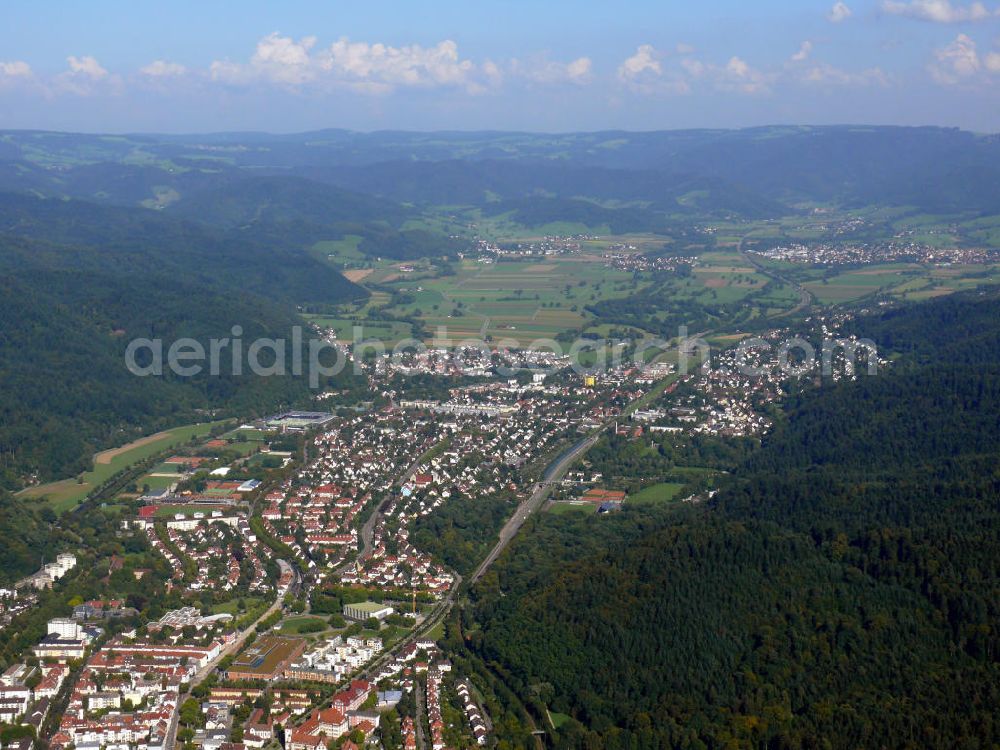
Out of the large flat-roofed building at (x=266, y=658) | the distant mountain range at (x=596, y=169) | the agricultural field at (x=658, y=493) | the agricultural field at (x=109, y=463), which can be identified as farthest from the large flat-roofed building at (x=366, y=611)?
the distant mountain range at (x=596, y=169)

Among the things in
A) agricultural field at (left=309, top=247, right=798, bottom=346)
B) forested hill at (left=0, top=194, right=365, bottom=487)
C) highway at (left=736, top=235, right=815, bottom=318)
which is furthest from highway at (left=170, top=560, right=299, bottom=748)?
highway at (left=736, top=235, right=815, bottom=318)

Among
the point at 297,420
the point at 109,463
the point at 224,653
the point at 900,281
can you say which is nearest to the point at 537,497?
the point at 297,420

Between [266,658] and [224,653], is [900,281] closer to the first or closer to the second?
[224,653]

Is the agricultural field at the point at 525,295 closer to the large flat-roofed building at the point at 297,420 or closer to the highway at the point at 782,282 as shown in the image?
the highway at the point at 782,282

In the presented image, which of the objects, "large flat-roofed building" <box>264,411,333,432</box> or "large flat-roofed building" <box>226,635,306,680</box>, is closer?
"large flat-roofed building" <box>226,635,306,680</box>

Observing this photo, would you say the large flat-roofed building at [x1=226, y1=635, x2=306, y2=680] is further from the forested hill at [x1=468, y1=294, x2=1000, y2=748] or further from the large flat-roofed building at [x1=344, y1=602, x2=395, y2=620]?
the forested hill at [x1=468, y1=294, x2=1000, y2=748]
